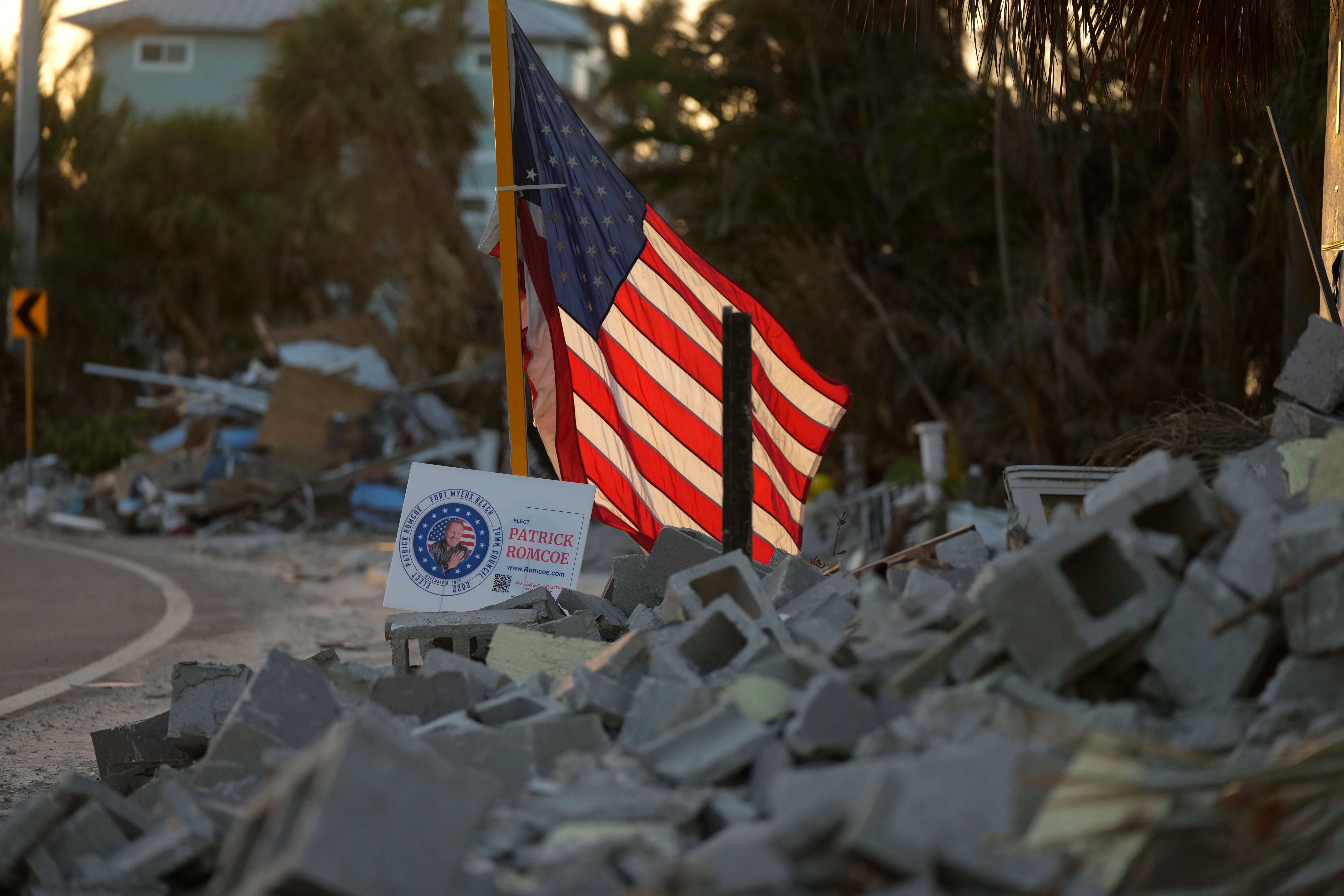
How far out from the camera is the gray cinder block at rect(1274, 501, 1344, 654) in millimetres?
3395

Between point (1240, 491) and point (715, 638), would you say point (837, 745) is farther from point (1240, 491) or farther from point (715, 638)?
point (1240, 491)

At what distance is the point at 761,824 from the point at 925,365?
13.1 m

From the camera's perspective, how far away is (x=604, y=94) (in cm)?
2317

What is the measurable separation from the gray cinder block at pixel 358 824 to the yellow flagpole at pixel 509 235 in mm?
3739

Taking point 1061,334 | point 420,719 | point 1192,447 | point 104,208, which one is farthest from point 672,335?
point 104,208

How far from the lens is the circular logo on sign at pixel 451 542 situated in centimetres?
610

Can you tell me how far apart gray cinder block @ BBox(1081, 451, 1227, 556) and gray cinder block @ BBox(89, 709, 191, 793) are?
3.36 m

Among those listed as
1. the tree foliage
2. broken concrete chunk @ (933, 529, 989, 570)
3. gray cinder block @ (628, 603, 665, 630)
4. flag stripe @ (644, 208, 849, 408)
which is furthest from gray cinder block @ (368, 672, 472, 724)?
the tree foliage

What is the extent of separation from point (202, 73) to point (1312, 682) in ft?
151

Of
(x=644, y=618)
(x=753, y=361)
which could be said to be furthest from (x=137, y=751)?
(x=753, y=361)

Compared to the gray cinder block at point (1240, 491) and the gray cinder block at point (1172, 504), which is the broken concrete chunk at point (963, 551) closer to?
the gray cinder block at point (1240, 491)

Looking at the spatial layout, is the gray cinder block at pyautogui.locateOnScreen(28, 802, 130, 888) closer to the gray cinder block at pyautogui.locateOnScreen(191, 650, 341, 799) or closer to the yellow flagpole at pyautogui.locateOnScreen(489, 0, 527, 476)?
the gray cinder block at pyautogui.locateOnScreen(191, 650, 341, 799)

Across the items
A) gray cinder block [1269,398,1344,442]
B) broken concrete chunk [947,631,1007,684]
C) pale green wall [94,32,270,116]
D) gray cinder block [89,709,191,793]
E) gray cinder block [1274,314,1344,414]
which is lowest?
gray cinder block [89,709,191,793]

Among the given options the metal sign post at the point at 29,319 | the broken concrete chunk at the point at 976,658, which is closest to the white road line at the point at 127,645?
the metal sign post at the point at 29,319
